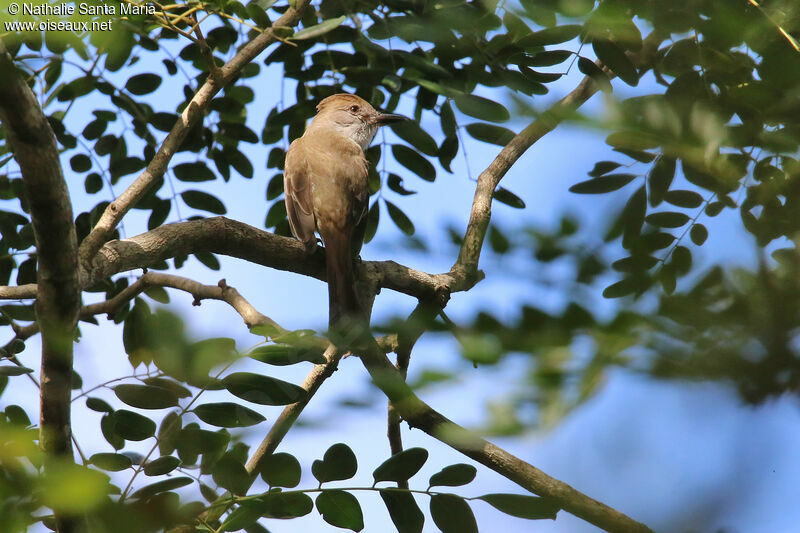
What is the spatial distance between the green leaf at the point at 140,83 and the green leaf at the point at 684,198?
3.77m

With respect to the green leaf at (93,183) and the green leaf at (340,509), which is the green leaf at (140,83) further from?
the green leaf at (340,509)

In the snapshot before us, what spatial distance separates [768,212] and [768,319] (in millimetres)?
241

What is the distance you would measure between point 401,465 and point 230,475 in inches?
30.4

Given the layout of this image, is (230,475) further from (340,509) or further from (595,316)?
(595,316)


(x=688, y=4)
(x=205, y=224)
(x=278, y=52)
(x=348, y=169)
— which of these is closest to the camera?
(x=688, y=4)

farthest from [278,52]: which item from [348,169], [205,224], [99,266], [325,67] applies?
[99,266]

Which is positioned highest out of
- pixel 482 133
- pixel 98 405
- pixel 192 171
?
pixel 192 171

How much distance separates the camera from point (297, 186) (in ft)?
16.6

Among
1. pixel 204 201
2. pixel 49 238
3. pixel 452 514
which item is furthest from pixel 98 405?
pixel 204 201

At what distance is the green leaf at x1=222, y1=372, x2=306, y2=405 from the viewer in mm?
2270

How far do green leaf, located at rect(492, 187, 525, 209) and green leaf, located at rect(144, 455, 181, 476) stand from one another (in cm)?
298

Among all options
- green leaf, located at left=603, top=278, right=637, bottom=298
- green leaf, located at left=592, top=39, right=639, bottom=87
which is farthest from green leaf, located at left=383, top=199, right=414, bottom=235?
green leaf, located at left=603, top=278, right=637, bottom=298

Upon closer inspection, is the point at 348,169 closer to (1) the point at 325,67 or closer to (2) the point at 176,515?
(1) the point at 325,67

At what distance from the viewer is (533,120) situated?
0.81 metres
